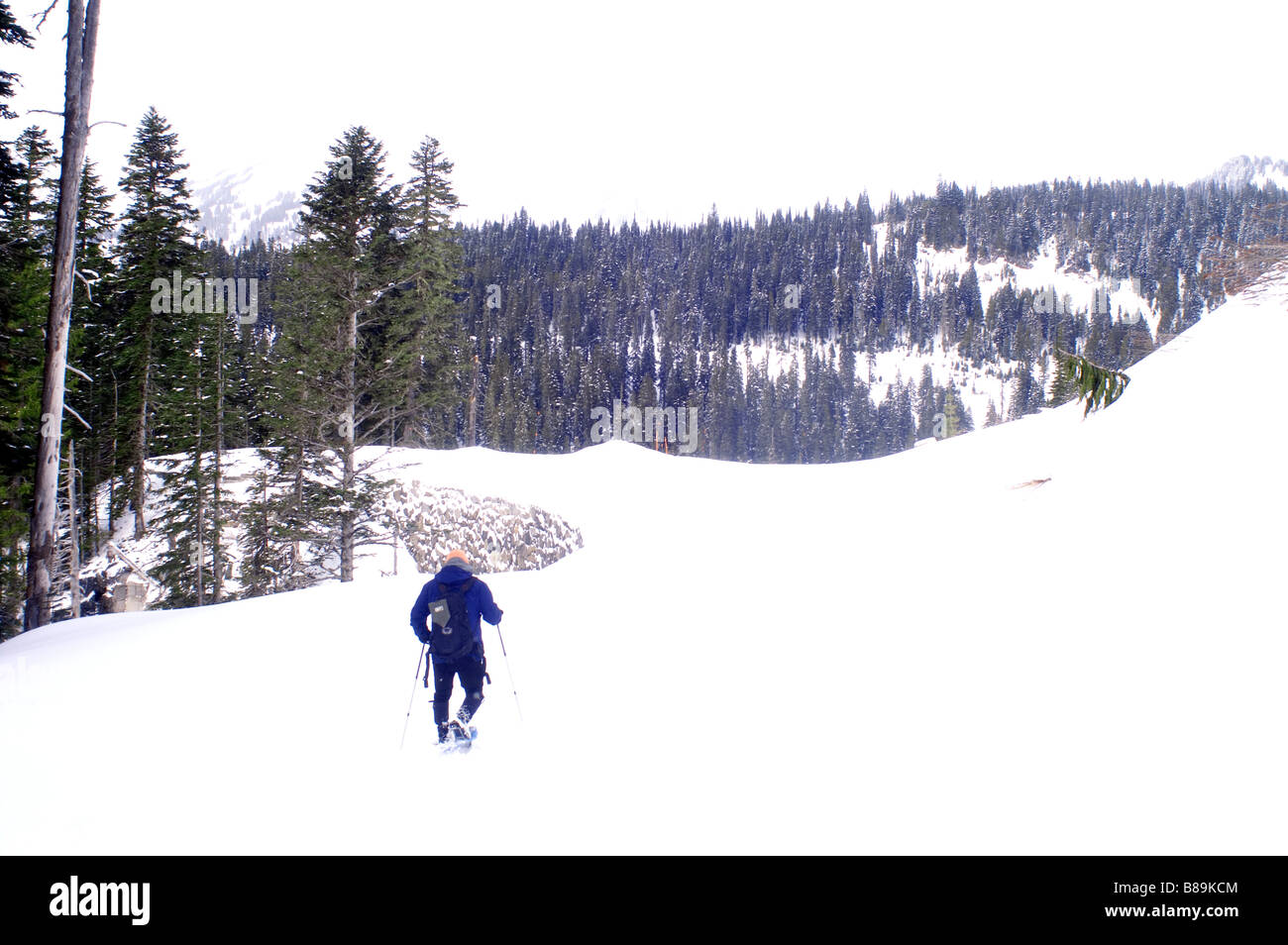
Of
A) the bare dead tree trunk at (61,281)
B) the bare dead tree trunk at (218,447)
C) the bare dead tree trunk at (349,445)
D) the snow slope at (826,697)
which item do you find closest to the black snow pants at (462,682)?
the snow slope at (826,697)

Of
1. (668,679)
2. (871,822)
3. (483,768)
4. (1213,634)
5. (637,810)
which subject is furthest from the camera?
(668,679)

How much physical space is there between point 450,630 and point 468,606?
0.77 ft

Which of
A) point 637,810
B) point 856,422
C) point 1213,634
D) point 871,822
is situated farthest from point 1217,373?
point 856,422

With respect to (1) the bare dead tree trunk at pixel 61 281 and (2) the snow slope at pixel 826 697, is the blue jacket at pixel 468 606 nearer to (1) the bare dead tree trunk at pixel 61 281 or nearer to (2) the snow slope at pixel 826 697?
(2) the snow slope at pixel 826 697

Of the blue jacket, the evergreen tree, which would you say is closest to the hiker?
the blue jacket

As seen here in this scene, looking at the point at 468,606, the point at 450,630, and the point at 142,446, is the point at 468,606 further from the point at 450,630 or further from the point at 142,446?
the point at 142,446

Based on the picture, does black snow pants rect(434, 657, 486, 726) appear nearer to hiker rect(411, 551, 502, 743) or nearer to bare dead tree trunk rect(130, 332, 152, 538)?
hiker rect(411, 551, 502, 743)

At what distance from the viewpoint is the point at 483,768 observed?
487 centimetres

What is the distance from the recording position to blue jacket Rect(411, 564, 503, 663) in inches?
217

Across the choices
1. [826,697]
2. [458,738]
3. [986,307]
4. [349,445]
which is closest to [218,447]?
[349,445]
